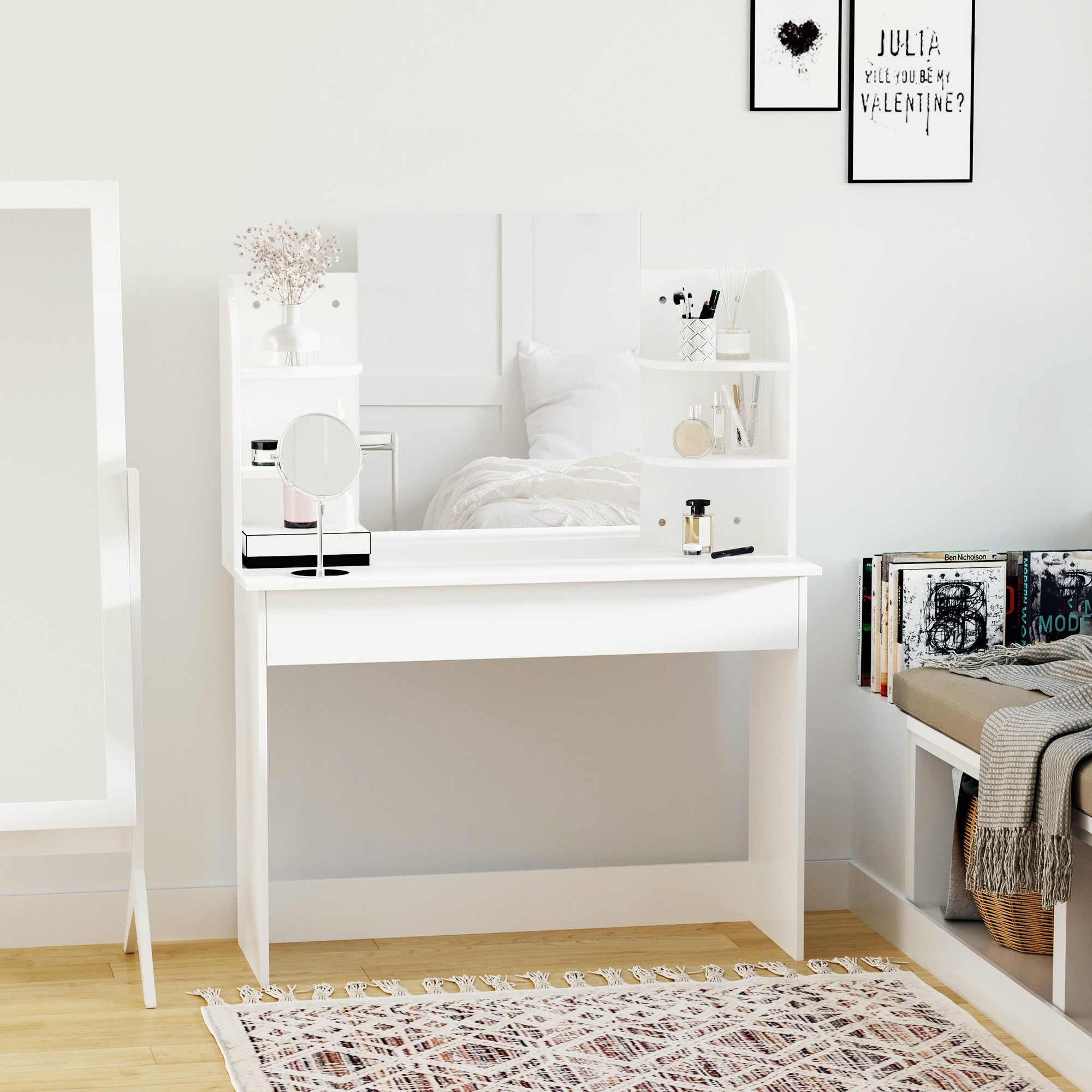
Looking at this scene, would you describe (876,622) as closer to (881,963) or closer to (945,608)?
(945,608)

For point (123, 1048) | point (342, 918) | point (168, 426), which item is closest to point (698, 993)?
point (342, 918)

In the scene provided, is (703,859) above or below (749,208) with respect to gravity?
below

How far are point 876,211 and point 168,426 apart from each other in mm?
1605

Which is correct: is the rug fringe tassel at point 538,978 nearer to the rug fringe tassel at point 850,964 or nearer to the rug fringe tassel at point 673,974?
the rug fringe tassel at point 673,974

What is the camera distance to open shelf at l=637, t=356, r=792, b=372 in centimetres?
300

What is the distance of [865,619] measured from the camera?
10.9 feet

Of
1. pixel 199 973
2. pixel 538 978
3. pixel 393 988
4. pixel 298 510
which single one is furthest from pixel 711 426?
pixel 199 973

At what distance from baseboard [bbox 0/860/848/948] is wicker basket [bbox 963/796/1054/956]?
2.19 ft

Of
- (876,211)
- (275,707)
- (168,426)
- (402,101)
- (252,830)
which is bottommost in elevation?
(252,830)

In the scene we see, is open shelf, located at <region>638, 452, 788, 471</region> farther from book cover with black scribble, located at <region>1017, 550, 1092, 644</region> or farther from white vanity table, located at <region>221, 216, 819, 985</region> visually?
book cover with black scribble, located at <region>1017, 550, 1092, 644</region>

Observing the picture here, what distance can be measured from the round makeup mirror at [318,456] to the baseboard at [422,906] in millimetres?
793

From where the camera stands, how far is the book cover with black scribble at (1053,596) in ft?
10.7

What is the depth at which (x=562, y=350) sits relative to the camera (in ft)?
10.2

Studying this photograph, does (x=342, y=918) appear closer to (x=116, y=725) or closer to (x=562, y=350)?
(x=116, y=725)
